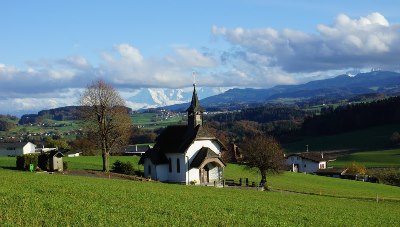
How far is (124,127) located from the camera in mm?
67875

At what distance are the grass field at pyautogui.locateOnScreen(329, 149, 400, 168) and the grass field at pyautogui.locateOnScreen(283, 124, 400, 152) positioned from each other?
13905 mm

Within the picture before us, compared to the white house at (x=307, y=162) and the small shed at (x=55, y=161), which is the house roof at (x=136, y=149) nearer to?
the white house at (x=307, y=162)

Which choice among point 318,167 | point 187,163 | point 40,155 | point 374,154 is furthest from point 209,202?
point 374,154

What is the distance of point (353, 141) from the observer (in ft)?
573

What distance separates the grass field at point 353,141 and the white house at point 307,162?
37.3 meters

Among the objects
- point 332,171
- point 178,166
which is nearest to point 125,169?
point 178,166

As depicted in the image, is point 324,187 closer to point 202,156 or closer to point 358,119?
Result: point 202,156

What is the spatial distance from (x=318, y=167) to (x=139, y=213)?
106226 millimetres

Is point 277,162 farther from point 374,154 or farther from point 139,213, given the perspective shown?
point 374,154

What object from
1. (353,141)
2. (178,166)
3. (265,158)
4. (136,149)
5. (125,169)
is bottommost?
(125,169)

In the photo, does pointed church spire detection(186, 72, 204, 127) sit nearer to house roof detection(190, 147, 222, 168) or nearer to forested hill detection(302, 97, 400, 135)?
house roof detection(190, 147, 222, 168)

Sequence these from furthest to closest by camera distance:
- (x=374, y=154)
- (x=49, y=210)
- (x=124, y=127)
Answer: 1. (x=374, y=154)
2. (x=124, y=127)
3. (x=49, y=210)

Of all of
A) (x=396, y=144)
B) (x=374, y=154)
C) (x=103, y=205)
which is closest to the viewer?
(x=103, y=205)

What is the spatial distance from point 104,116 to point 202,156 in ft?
46.9
